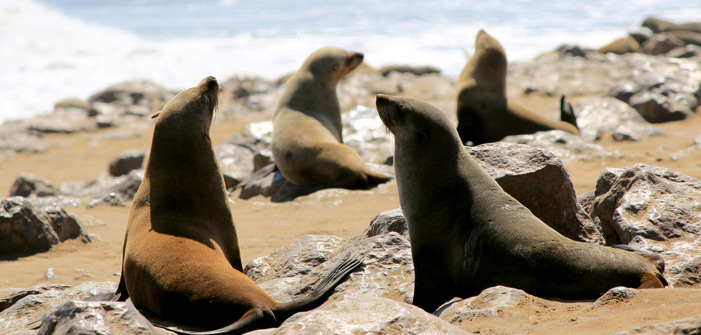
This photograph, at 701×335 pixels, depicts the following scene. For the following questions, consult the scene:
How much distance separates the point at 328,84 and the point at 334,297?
5953 mm

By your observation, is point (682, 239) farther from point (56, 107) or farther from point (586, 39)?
point (586, 39)

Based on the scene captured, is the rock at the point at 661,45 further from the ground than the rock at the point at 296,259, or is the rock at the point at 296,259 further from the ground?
the rock at the point at 296,259

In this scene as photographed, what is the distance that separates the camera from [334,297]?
402 centimetres

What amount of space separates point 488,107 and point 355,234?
391 cm

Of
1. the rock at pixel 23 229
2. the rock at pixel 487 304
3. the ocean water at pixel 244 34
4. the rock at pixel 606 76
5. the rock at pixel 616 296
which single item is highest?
the rock at pixel 616 296

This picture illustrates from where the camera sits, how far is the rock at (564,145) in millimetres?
8742

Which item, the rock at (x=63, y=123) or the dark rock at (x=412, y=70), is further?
the dark rock at (x=412, y=70)

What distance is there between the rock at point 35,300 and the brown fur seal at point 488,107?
18.8ft

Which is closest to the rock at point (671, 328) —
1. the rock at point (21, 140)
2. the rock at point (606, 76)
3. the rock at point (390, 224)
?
the rock at point (390, 224)

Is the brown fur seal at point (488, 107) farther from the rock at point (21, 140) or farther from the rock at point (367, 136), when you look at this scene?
the rock at point (21, 140)

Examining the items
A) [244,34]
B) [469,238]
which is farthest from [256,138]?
[244,34]

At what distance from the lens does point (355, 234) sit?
20.3 feet

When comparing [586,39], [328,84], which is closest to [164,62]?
[586,39]

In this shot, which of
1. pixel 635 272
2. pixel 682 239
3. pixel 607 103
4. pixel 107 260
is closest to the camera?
pixel 635 272
